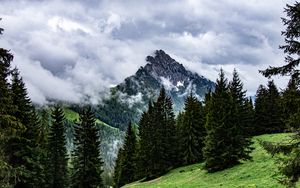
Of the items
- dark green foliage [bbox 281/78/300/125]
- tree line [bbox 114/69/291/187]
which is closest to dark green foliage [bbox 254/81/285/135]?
tree line [bbox 114/69/291/187]

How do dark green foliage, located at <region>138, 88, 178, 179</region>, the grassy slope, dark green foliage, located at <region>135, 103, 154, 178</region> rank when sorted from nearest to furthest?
the grassy slope < dark green foliage, located at <region>138, 88, 178, 179</region> < dark green foliage, located at <region>135, 103, 154, 178</region>

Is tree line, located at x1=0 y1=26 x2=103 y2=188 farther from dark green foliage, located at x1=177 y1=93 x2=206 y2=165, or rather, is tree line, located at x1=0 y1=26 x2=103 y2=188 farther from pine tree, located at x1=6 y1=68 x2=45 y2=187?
dark green foliage, located at x1=177 y1=93 x2=206 y2=165

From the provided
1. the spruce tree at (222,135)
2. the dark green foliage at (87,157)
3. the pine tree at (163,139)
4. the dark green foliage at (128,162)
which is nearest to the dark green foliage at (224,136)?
the spruce tree at (222,135)

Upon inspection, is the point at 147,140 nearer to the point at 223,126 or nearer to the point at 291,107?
the point at 223,126

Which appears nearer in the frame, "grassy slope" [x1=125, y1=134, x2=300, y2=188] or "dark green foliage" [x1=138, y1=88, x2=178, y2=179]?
"grassy slope" [x1=125, y1=134, x2=300, y2=188]

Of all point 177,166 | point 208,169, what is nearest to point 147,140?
point 177,166

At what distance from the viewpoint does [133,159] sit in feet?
306

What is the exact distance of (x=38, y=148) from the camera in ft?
169

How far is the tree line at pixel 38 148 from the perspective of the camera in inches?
1058

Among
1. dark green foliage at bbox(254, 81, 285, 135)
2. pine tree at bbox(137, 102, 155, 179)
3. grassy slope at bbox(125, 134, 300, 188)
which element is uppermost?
dark green foliage at bbox(254, 81, 285, 135)

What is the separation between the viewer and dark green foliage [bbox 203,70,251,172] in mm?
54003

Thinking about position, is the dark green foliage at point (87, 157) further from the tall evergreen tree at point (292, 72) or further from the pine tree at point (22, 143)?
the tall evergreen tree at point (292, 72)

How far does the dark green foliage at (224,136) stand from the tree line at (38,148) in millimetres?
20158

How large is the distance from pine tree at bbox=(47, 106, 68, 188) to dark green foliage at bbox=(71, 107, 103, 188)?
873cm
